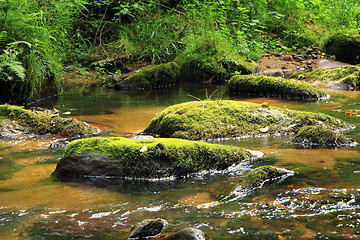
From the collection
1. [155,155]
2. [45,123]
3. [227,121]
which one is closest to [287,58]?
[227,121]

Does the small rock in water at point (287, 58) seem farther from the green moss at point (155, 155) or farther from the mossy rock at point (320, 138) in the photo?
the green moss at point (155, 155)

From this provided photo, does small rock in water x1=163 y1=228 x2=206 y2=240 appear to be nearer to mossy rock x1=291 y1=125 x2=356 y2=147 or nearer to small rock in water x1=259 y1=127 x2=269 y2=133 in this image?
mossy rock x1=291 y1=125 x2=356 y2=147

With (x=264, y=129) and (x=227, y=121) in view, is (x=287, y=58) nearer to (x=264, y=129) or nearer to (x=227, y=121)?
(x=264, y=129)

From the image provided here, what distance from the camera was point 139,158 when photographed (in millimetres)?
4480

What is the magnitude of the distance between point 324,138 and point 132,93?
7011mm

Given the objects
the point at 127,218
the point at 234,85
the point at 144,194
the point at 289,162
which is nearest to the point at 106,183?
the point at 144,194

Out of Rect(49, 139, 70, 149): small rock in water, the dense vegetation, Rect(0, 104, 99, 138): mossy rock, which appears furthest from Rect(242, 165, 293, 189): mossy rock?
the dense vegetation

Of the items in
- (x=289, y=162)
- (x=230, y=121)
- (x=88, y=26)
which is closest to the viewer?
(x=289, y=162)

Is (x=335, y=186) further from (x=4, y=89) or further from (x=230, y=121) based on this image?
(x=4, y=89)

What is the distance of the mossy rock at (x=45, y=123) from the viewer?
6608 mm

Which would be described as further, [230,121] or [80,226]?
[230,121]

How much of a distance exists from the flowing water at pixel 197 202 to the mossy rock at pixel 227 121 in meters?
0.68

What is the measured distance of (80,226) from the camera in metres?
3.26

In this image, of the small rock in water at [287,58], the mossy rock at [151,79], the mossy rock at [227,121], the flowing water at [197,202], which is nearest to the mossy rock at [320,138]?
the flowing water at [197,202]
